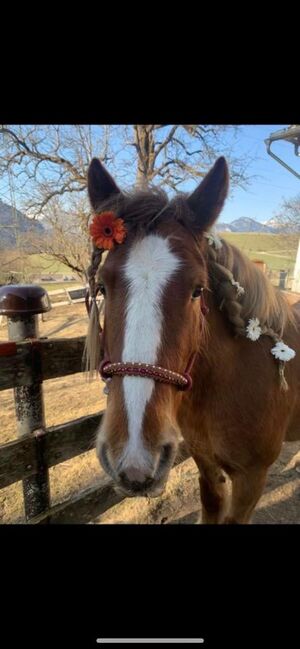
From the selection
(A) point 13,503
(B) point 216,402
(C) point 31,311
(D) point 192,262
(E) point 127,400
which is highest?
(D) point 192,262

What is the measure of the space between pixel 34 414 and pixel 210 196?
136 cm

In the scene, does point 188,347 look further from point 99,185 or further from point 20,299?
point 20,299

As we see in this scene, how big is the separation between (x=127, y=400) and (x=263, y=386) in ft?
2.79

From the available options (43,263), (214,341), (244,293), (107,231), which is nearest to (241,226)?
(244,293)

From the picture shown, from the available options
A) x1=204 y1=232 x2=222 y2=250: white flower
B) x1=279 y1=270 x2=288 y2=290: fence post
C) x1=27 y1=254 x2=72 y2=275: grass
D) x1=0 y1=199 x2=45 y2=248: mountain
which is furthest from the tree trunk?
x1=204 y1=232 x2=222 y2=250: white flower

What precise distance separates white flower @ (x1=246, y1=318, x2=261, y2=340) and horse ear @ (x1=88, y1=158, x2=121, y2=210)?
0.82 metres

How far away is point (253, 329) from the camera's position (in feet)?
5.06

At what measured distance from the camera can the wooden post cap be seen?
1586mm

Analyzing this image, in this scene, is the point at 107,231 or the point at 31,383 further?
the point at 31,383

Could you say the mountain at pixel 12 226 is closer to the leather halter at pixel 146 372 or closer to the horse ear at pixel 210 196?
the horse ear at pixel 210 196
